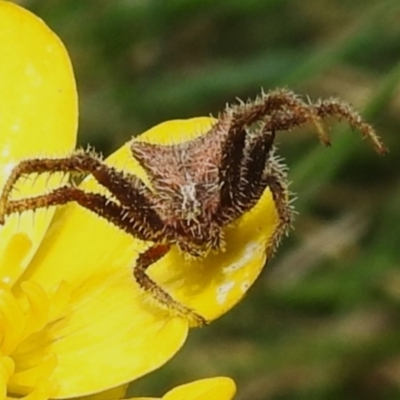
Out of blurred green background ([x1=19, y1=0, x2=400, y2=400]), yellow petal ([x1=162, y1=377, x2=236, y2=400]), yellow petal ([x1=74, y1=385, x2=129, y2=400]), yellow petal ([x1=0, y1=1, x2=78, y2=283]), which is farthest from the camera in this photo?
blurred green background ([x1=19, y1=0, x2=400, y2=400])

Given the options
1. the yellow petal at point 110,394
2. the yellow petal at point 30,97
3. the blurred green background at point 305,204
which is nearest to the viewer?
the yellow petal at point 110,394

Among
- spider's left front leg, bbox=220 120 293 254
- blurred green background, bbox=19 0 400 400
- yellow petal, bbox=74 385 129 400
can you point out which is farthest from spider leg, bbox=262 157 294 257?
blurred green background, bbox=19 0 400 400

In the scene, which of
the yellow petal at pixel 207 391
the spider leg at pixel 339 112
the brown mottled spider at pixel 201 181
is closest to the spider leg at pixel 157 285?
the brown mottled spider at pixel 201 181

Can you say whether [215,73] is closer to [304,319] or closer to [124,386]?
[304,319]

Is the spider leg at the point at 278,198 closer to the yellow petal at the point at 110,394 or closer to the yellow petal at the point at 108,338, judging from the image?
the yellow petal at the point at 108,338

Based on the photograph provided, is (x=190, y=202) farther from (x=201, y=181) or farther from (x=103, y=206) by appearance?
(x=103, y=206)

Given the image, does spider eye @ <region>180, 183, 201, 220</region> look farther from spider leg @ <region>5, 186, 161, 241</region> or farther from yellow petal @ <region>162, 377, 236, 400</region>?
yellow petal @ <region>162, 377, 236, 400</region>

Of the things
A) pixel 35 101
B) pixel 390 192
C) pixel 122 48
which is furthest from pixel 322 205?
pixel 35 101
